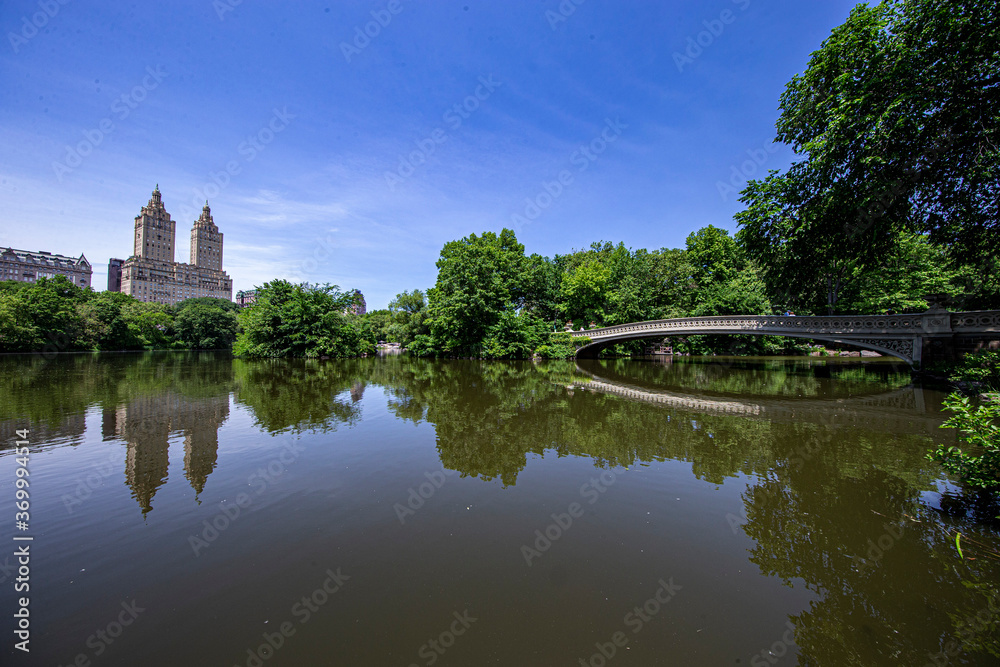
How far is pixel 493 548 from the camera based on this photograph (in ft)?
12.2

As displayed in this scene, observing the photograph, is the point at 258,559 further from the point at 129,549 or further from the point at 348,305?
the point at 348,305

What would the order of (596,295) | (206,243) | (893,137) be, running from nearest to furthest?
(893,137) → (596,295) → (206,243)

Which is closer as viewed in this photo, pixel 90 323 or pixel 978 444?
pixel 978 444

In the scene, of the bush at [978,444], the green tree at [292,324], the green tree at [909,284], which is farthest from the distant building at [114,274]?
the green tree at [909,284]

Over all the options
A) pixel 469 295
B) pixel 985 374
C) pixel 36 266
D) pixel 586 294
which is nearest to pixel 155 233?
pixel 36 266

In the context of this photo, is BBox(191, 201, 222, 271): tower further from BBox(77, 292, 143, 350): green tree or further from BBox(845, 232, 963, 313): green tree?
BBox(845, 232, 963, 313): green tree

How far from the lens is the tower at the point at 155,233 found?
370 feet

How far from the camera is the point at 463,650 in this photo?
2.48 meters

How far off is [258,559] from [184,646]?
3.39ft

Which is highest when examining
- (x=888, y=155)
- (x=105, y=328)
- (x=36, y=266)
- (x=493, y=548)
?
(x=36, y=266)

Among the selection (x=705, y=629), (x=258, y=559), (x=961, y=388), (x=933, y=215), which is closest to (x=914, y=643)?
(x=705, y=629)

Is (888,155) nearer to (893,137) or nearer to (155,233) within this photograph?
(893,137)

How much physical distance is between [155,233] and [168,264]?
34.4 feet

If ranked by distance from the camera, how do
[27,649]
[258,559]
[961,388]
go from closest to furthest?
[27,649] → [258,559] → [961,388]
